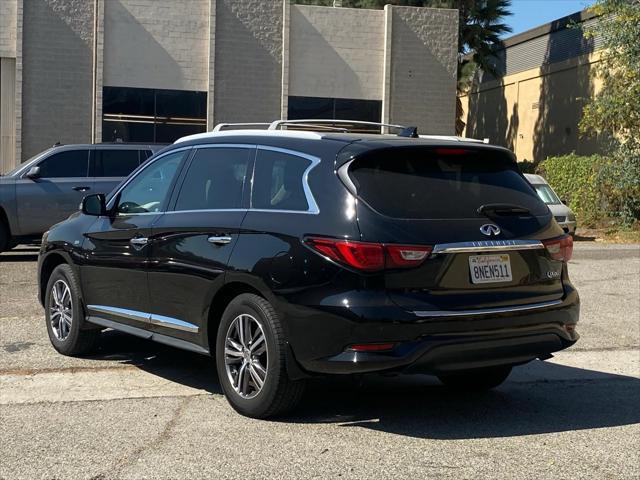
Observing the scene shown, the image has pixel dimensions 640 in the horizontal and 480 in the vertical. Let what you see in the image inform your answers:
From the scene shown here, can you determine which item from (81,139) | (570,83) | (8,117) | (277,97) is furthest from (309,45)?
(570,83)

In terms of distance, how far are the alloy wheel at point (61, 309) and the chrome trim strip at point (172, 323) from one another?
141 centimetres

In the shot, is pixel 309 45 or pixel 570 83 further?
pixel 570 83

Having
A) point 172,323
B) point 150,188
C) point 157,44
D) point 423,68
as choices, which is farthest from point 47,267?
point 423,68

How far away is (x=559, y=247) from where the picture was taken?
595 centimetres

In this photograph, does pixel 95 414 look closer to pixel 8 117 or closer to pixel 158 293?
pixel 158 293

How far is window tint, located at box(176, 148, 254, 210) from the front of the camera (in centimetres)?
620

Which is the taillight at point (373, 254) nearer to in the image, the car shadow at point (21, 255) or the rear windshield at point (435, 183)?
the rear windshield at point (435, 183)

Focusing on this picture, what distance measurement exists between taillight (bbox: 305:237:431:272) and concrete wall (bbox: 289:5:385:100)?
24.8 m

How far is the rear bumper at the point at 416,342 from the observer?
516 cm

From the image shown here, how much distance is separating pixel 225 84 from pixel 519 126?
17.5 metres

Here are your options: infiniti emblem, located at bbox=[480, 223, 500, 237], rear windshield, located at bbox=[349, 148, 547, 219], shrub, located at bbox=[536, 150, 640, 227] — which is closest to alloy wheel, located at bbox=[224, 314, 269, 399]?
rear windshield, located at bbox=[349, 148, 547, 219]

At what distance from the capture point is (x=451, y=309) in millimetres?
5305

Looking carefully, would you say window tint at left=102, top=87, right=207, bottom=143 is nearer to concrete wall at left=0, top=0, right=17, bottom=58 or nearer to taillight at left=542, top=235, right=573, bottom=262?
concrete wall at left=0, top=0, right=17, bottom=58

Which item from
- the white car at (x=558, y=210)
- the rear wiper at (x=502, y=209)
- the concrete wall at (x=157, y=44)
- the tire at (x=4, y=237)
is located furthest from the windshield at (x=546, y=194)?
the rear wiper at (x=502, y=209)
